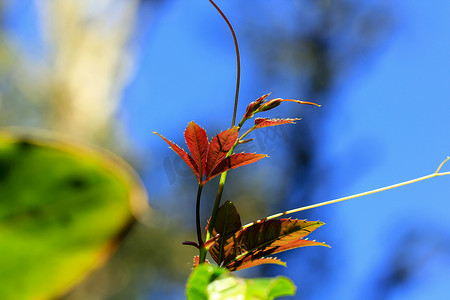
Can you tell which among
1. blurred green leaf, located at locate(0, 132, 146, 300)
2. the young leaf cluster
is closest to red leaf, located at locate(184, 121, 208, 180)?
the young leaf cluster

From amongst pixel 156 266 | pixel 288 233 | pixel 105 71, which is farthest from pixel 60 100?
pixel 288 233

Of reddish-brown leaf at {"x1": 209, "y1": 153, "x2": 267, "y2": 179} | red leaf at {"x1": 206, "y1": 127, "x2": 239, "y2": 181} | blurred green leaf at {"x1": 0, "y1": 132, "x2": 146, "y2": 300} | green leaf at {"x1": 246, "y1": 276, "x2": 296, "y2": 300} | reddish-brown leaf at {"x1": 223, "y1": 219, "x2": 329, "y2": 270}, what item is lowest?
green leaf at {"x1": 246, "y1": 276, "x2": 296, "y2": 300}

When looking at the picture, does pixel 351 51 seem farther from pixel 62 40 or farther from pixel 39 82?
pixel 39 82

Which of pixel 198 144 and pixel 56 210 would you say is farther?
pixel 198 144

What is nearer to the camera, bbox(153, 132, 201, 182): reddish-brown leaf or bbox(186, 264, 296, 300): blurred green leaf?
bbox(186, 264, 296, 300): blurred green leaf

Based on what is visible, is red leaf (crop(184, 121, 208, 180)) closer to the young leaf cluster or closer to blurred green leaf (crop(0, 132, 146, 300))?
the young leaf cluster

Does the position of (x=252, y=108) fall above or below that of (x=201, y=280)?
above

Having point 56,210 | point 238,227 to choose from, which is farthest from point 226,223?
point 56,210

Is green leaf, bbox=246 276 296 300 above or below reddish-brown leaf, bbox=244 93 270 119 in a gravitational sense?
below

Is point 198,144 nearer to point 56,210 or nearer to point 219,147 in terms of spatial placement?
point 219,147
